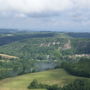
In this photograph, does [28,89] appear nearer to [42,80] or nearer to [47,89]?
[47,89]

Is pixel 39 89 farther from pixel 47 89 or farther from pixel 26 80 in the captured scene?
pixel 26 80

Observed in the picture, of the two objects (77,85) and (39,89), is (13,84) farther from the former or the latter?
(77,85)

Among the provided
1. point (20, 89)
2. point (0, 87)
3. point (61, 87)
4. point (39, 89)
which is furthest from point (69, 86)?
point (0, 87)

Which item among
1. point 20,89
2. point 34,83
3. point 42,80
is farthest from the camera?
point 42,80

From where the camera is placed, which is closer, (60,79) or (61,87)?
(61,87)

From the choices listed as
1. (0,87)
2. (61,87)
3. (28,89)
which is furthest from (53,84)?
(0,87)

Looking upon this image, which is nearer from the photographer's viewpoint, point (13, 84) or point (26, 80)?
point (13, 84)

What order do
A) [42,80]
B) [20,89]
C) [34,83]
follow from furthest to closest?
1. [42,80]
2. [34,83]
3. [20,89]

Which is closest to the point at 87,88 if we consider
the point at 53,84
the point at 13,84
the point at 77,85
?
the point at 77,85
